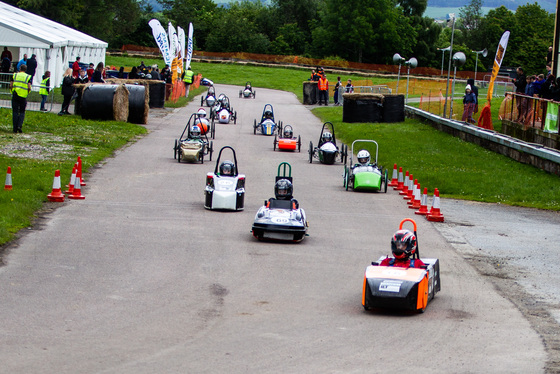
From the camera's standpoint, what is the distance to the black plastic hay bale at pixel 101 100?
32.0 metres

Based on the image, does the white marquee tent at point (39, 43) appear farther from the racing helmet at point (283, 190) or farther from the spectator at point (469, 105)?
the racing helmet at point (283, 190)

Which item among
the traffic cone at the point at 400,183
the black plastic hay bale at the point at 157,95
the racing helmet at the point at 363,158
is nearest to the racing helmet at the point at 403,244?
the racing helmet at the point at 363,158

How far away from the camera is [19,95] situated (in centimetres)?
2644

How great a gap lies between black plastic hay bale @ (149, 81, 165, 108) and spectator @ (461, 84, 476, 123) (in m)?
15.9

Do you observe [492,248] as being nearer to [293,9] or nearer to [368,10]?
[368,10]

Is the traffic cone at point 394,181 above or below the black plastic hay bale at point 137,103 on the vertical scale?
below

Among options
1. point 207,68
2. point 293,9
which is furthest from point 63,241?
point 293,9

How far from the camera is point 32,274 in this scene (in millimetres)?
11398

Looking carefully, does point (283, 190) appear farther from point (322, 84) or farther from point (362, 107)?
point (322, 84)

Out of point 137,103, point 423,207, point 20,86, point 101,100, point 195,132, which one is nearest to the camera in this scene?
point 423,207

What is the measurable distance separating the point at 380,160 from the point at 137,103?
11549mm

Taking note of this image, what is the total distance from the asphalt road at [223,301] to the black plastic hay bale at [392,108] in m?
21.2

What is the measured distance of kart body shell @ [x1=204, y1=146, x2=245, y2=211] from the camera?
17250 mm

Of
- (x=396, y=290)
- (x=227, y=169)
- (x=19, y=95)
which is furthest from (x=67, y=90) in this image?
(x=396, y=290)
